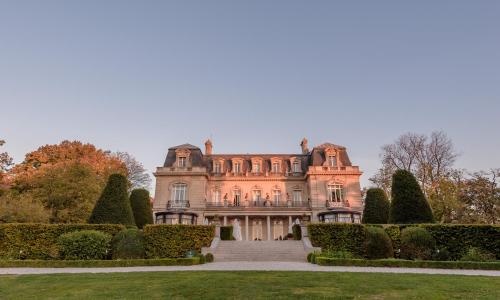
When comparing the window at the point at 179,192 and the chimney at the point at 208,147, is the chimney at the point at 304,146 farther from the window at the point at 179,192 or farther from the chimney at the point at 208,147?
the window at the point at 179,192

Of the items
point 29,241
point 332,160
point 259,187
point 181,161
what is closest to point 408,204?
point 332,160

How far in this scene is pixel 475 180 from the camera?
2819 centimetres

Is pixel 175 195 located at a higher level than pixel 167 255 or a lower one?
→ higher

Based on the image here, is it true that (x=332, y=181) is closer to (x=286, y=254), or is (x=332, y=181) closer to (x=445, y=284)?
(x=286, y=254)

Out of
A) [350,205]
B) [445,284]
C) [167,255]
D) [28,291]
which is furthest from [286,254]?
[350,205]

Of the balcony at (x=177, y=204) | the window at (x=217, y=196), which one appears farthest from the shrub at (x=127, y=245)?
the window at (x=217, y=196)

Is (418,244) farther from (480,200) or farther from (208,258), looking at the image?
(480,200)

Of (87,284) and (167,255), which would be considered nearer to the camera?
(87,284)

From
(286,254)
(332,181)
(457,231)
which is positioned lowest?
(286,254)

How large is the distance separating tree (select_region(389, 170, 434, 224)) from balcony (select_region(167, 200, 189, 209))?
64.5 ft

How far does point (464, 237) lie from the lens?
15820mm

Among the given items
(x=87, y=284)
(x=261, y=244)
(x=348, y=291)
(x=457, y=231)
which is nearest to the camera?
(x=348, y=291)

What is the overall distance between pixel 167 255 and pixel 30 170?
19066 mm

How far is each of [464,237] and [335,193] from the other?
1730 cm
